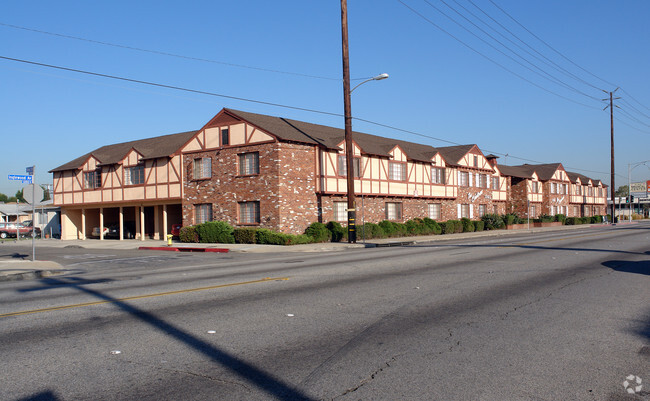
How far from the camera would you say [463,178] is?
46844mm

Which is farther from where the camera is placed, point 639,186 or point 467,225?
point 639,186

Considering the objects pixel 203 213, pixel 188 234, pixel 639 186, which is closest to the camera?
pixel 188 234

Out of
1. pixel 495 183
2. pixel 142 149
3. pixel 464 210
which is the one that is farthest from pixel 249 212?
pixel 495 183

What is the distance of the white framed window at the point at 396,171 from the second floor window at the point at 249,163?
10593mm

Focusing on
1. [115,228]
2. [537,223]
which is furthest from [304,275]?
[537,223]

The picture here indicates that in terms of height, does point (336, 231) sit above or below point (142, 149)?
below

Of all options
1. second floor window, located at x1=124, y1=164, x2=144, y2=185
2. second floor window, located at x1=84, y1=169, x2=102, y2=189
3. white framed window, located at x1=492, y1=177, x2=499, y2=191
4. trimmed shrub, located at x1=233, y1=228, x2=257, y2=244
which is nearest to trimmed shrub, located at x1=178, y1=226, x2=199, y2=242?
trimmed shrub, located at x1=233, y1=228, x2=257, y2=244

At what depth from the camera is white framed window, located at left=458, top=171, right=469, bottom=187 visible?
152 ft

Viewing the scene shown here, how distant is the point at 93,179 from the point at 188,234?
12816 millimetres

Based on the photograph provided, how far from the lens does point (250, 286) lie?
11289mm

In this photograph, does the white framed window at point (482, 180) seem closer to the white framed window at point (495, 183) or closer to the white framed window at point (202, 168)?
the white framed window at point (495, 183)

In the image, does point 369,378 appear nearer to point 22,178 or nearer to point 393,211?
point 22,178

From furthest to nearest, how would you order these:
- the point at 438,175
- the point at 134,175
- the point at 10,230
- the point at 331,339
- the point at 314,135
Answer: the point at 10,230 < the point at 438,175 < the point at 134,175 < the point at 314,135 < the point at 331,339

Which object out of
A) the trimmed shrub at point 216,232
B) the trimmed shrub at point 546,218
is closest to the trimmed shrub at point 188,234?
the trimmed shrub at point 216,232
